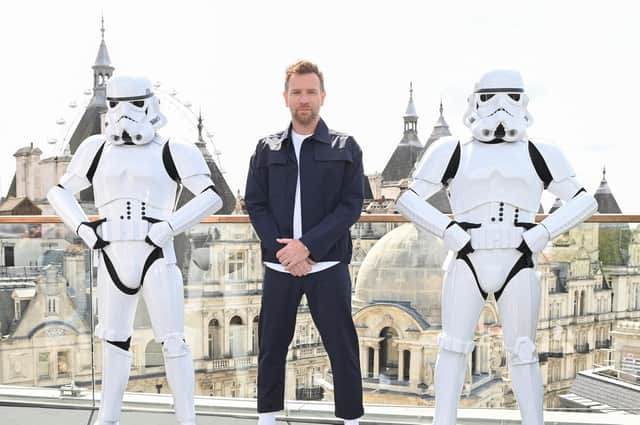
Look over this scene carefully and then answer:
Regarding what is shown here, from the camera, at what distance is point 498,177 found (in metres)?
3.07

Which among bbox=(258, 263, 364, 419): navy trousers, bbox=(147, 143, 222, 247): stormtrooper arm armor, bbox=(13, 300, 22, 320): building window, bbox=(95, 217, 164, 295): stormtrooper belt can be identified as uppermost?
bbox=(147, 143, 222, 247): stormtrooper arm armor

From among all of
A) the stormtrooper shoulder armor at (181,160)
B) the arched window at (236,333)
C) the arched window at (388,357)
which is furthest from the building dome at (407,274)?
the stormtrooper shoulder armor at (181,160)

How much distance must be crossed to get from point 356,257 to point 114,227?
1771 millimetres

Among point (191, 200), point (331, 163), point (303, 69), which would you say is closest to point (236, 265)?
point (191, 200)

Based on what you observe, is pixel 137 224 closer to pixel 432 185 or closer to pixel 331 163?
pixel 331 163

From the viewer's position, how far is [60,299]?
4711 millimetres

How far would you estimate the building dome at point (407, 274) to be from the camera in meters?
4.36

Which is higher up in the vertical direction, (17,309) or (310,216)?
(310,216)

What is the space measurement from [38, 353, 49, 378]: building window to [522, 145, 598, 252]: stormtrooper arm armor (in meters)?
3.47

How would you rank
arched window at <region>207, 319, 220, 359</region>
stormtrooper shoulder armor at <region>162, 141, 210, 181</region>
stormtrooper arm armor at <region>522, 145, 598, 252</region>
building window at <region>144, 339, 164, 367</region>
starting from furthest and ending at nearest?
arched window at <region>207, 319, 220, 359</region>
building window at <region>144, 339, 164, 367</region>
stormtrooper shoulder armor at <region>162, 141, 210, 181</region>
stormtrooper arm armor at <region>522, 145, 598, 252</region>

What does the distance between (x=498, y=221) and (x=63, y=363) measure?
322cm

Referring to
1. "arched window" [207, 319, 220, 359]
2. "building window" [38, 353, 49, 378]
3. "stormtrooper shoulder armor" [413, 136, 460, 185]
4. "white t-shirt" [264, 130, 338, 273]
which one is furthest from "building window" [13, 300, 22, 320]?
"stormtrooper shoulder armor" [413, 136, 460, 185]

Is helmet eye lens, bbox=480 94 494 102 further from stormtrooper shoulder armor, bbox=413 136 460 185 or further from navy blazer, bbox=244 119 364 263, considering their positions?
navy blazer, bbox=244 119 364 263

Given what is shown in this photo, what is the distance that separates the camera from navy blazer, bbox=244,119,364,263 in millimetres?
3102
